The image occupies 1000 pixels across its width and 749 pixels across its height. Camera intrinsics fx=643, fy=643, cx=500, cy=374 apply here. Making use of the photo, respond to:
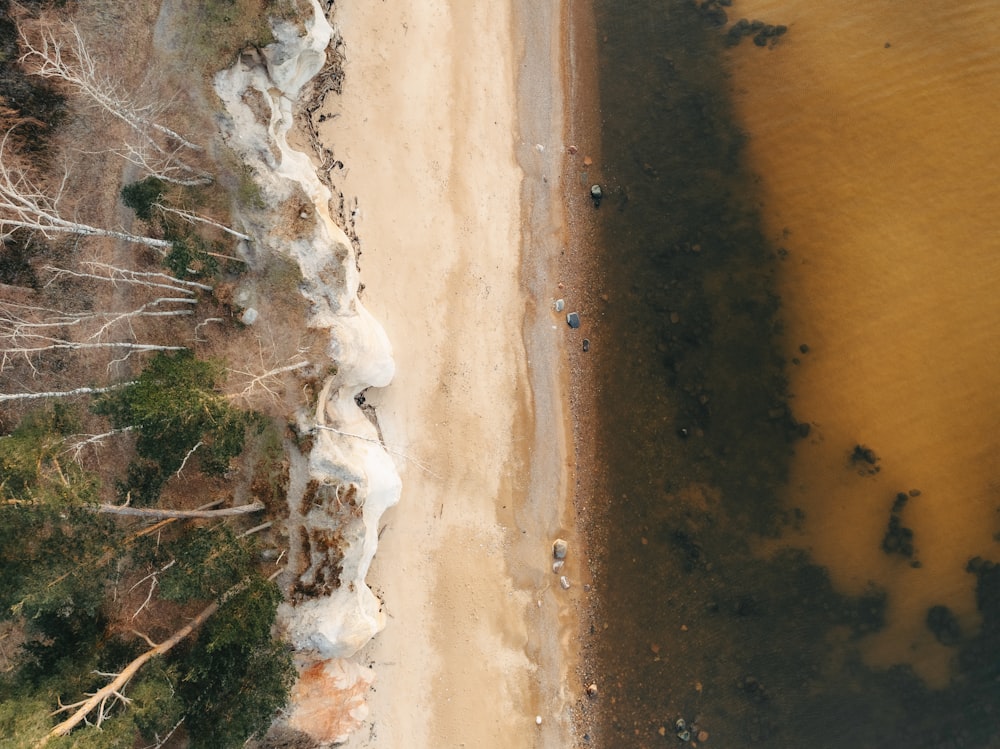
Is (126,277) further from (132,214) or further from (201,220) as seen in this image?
(201,220)

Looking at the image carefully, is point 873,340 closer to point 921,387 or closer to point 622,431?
point 921,387

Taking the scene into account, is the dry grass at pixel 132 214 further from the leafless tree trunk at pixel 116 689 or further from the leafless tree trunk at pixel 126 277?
the leafless tree trunk at pixel 116 689

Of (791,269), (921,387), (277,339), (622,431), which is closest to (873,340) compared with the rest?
(921,387)

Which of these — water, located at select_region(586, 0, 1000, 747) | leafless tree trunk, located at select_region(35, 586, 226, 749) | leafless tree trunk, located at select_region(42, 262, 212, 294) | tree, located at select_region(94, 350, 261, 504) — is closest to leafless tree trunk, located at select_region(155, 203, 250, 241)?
leafless tree trunk, located at select_region(42, 262, 212, 294)

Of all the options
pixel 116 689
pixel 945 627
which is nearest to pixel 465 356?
pixel 116 689

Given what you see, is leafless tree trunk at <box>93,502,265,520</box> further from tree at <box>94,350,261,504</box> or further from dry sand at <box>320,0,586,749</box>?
dry sand at <box>320,0,586,749</box>

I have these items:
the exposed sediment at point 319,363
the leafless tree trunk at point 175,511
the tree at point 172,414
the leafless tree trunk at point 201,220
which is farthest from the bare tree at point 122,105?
the leafless tree trunk at point 175,511
